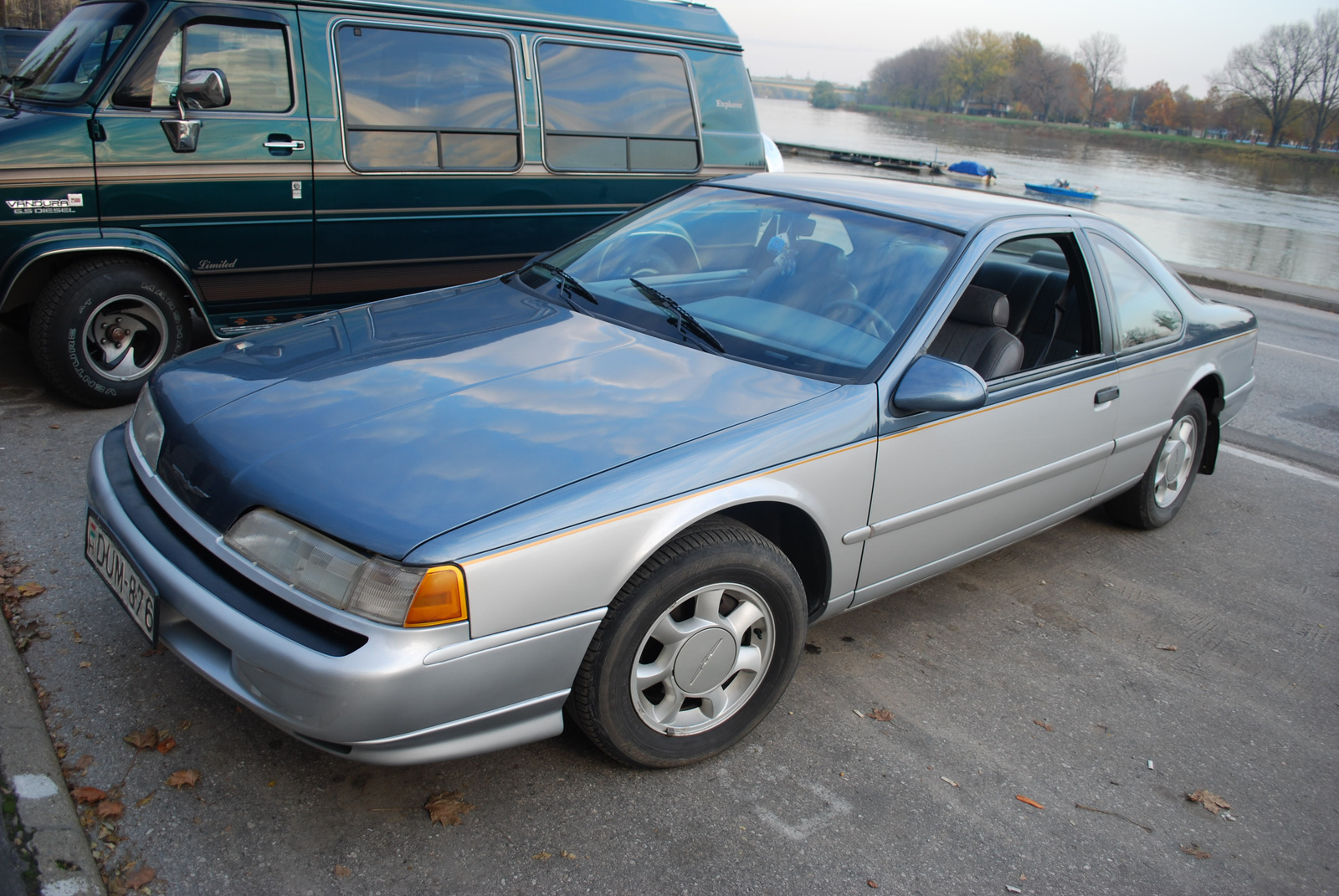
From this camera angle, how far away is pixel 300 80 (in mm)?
5000

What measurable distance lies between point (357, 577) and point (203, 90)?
3.65 m

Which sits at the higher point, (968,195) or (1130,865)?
(968,195)

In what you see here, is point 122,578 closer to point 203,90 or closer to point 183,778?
point 183,778

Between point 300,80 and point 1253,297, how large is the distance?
12.5 meters

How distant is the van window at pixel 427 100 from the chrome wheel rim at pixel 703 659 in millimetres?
3794

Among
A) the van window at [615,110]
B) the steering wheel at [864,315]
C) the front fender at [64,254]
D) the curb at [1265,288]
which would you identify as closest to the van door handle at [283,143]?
the front fender at [64,254]

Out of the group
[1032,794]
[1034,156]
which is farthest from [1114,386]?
[1034,156]

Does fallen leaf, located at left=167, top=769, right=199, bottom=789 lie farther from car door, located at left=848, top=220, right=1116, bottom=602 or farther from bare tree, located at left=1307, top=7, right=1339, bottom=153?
bare tree, located at left=1307, top=7, right=1339, bottom=153

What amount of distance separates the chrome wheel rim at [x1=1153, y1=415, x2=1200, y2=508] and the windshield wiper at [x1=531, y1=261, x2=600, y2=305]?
2.64 metres

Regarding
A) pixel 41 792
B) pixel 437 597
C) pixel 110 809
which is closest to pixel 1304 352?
pixel 437 597

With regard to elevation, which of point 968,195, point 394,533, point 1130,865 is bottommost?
point 1130,865

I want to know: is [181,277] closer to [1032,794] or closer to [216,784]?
[216,784]

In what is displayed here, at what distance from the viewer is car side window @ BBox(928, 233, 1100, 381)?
332cm

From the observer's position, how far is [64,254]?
4539 millimetres
